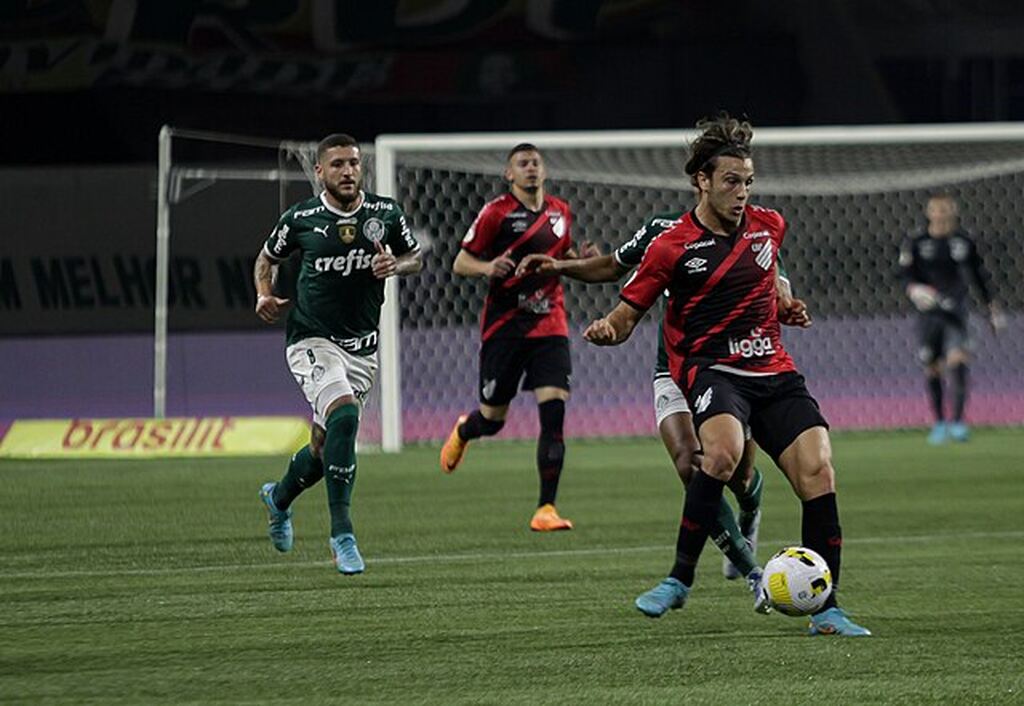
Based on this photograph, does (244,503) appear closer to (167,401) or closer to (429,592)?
(429,592)

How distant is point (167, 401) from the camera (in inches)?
835

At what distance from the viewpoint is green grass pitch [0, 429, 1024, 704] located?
620cm

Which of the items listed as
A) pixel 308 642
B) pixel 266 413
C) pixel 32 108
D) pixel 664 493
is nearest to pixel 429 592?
pixel 308 642

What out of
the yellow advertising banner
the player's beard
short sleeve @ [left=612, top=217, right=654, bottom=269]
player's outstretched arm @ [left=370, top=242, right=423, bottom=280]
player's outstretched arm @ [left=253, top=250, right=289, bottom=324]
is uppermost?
the player's beard

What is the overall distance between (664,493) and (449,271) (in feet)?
22.4

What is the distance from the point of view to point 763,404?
7.47 m

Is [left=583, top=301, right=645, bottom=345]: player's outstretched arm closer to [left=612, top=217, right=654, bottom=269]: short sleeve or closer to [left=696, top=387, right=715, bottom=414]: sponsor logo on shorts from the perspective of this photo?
[left=696, top=387, right=715, bottom=414]: sponsor logo on shorts

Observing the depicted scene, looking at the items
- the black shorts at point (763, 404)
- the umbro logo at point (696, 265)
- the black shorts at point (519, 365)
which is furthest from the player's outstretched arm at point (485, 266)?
the black shorts at point (763, 404)

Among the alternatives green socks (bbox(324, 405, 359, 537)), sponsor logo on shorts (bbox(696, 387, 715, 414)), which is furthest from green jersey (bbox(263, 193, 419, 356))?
sponsor logo on shorts (bbox(696, 387, 715, 414))

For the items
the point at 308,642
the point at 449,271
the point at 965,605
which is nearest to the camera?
the point at 308,642

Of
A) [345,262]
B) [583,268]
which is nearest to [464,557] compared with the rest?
[345,262]

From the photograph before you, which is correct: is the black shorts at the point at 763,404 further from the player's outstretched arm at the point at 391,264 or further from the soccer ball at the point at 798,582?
the player's outstretched arm at the point at 391,264

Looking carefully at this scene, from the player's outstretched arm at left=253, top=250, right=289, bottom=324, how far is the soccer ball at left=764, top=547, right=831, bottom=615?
2.85m

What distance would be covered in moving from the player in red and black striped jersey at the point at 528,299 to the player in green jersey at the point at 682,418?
2.26 metres
